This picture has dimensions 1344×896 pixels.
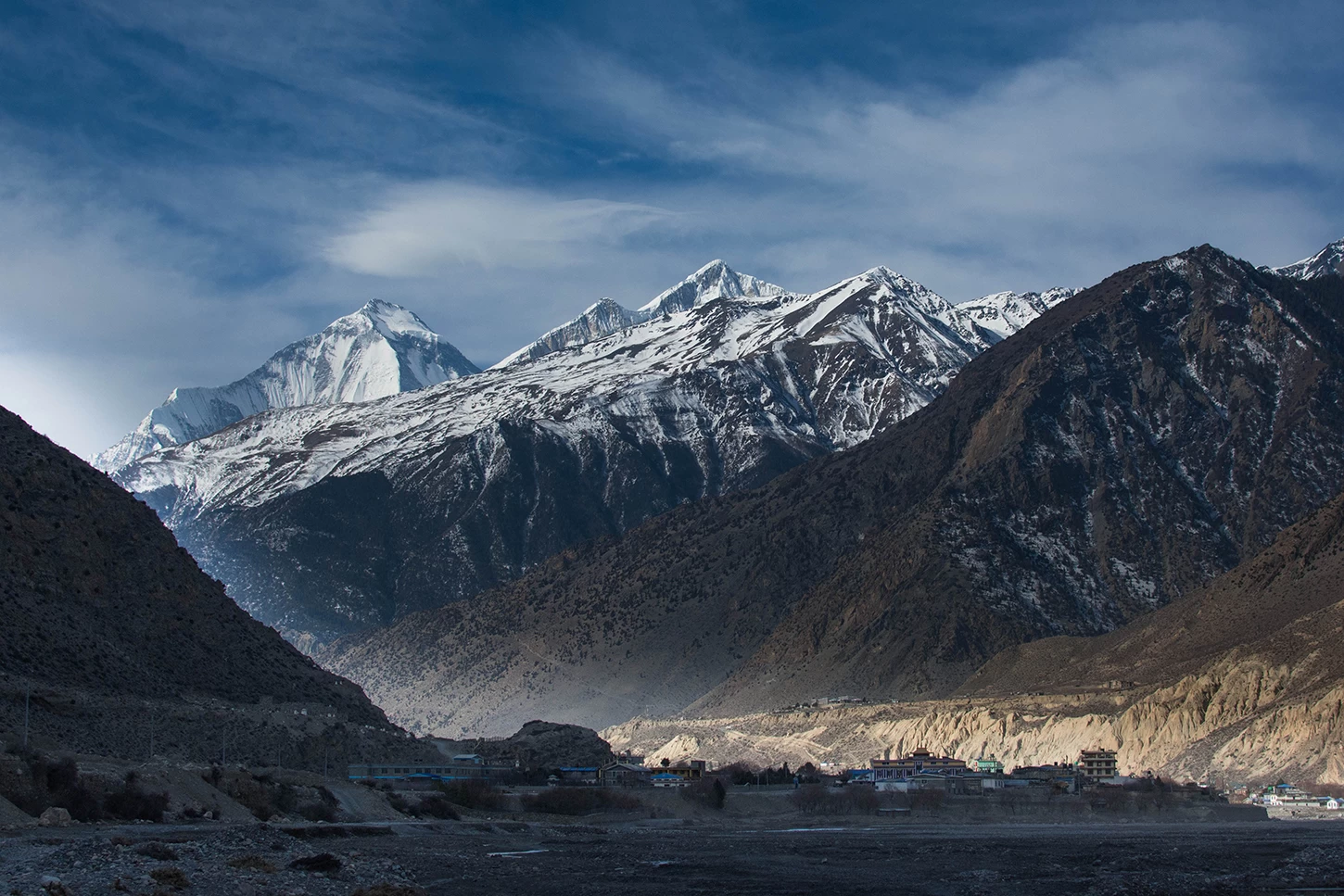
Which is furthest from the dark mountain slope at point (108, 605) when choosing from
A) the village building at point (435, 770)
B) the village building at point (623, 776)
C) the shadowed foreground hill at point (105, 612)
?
the village building at point (623, 776)

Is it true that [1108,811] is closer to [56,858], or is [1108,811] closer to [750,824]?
[750,824]

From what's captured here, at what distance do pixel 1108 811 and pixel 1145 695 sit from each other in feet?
127

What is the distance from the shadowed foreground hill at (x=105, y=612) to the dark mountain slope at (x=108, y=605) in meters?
0.10

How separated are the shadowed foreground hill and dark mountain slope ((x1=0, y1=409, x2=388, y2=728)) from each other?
0.34ft

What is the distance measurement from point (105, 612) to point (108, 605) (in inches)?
34.7

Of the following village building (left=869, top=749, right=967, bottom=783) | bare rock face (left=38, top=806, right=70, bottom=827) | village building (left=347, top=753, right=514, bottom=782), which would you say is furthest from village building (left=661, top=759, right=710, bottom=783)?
bare rock face (left=38, top=806, right=70, bottom=827)

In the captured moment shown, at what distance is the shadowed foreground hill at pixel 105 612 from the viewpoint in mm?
118081

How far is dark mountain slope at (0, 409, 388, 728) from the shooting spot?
393ft

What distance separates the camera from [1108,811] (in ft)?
533

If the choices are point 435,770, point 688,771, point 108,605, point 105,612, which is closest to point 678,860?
point 105,612

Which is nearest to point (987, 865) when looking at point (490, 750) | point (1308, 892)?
point (1308, 892)

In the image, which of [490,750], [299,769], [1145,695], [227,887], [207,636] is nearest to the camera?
[227,887]

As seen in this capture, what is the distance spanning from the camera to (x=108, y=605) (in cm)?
12962

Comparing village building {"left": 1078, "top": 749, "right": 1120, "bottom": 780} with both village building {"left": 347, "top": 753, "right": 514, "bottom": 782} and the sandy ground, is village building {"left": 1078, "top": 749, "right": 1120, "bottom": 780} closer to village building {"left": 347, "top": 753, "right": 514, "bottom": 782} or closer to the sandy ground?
the sandy ground
